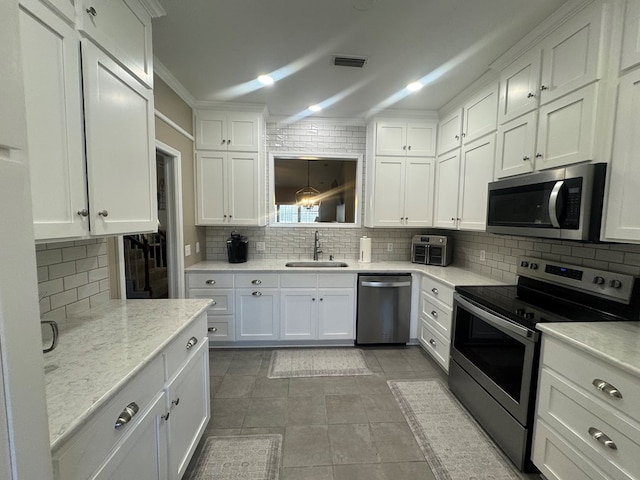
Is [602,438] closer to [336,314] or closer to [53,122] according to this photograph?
[336,314]

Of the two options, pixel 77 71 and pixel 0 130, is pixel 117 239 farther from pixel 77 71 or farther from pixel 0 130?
pixel 0 130

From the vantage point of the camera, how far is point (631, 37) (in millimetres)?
1352

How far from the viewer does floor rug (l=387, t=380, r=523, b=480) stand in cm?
162

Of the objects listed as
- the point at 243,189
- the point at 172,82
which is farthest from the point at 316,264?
the point at 172,82

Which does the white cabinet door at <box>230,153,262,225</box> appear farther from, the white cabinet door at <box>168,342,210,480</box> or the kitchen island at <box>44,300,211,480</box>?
the white cabinet door at <box>168,342,210,480</box>

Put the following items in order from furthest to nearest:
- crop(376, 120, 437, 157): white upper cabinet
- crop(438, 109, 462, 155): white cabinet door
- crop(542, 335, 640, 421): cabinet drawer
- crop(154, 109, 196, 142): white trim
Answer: crop(376, 120, 437, 157): white upper cabinet < crop(438, 109, 462, 155): white cabinet door < crop(154, 109, 196, 142): white trim < crop(542, 335, 640, 421): cabinet drawer

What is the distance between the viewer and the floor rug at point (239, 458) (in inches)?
62.6

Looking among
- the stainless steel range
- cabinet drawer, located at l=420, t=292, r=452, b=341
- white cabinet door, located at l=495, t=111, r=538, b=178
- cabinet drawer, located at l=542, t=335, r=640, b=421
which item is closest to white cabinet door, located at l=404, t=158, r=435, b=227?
cabinet drawer, located at l=420, t=292, r=452, b=341

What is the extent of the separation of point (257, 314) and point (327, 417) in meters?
1.32

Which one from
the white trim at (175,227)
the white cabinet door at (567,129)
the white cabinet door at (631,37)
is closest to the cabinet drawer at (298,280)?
the white trim at (175,227)

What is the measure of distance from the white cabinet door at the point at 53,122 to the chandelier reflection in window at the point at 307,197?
2663 mm

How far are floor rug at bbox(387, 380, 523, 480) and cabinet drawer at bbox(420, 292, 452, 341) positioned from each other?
1.56 feet

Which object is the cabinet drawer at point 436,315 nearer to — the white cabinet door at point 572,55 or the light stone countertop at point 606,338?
the light stone countertop at point 606,338

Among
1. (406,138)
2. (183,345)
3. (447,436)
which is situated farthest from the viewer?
(406,138)
